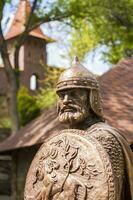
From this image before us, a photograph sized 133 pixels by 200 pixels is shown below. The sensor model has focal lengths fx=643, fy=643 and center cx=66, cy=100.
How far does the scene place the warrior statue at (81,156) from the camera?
12.0 ft

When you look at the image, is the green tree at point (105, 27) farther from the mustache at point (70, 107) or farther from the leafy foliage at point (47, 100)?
the mustache at point (70, 107)

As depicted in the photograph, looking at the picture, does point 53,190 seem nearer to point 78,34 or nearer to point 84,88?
point 84,88

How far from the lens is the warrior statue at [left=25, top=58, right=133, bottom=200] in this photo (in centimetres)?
366

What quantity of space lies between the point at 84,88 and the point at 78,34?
100 ft

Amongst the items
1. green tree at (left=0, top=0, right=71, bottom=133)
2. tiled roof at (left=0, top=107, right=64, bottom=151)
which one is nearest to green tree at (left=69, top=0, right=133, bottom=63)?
green tree at (left=0, top=0, right=71, bottom=133)

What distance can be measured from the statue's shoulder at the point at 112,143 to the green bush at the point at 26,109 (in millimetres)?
27374

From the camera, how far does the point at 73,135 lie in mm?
3877

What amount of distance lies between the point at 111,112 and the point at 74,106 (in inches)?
438

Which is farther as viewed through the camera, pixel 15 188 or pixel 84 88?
pixel 15 188

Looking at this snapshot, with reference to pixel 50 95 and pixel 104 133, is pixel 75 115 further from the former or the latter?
pixel 50 95

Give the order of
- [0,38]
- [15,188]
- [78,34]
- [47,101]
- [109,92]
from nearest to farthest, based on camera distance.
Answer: [109,92]
[15,188]
[0,38]
[47,101]
[78,34]

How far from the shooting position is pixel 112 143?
12.3 feet

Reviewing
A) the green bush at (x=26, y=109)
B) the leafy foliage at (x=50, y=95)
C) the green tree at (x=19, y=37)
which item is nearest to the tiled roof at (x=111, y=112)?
the green tree at (x=19, y=37)

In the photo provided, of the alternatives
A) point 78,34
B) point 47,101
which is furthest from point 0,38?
point 78,34
